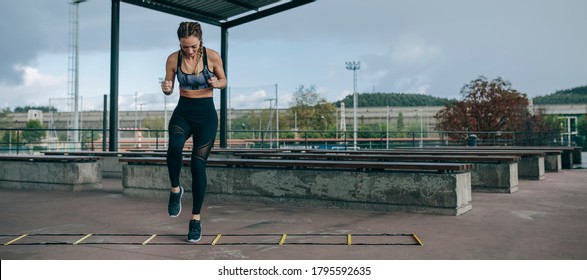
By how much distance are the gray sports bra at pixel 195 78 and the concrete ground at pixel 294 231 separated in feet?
4.24

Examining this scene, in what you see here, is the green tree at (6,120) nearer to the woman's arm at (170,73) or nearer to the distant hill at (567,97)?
the woman's arm at (170,73)

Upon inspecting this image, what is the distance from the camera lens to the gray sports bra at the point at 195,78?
414 centimetres

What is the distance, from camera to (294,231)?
16.0ft

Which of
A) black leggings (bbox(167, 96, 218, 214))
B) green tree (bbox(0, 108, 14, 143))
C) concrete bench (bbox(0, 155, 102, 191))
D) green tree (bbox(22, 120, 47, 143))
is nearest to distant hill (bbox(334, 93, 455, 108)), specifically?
green tree (bbox(22, 120, 47, 143))

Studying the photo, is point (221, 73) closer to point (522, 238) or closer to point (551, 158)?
point (522, 238)

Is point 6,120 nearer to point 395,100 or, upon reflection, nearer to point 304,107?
point 304,107

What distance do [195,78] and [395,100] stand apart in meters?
111

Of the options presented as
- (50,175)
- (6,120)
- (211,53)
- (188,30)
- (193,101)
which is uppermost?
(6,120)

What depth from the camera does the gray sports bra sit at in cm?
414

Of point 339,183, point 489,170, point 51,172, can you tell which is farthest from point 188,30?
point 51,172

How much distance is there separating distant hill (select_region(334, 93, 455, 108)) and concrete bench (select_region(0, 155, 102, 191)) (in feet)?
320

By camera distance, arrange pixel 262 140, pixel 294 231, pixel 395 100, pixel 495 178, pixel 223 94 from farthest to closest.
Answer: pixel 395 100
pixel 262 140
pixel 223 94
pixel 495 178
pixel 294 231

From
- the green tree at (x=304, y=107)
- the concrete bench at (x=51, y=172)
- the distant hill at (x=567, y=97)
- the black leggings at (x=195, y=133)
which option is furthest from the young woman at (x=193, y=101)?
the distant hill at (x=567, y=97)

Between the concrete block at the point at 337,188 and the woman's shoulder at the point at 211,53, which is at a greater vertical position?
the woman's shoulder at the point at 211,53
